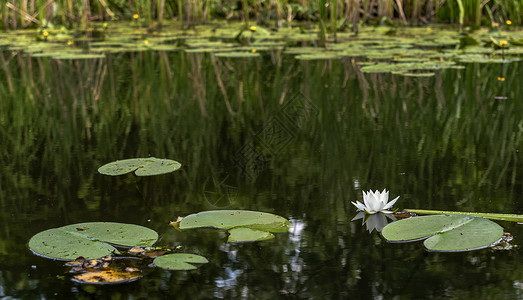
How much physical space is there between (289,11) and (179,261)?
27.2ft

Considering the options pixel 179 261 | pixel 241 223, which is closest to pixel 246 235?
pixel 241 223

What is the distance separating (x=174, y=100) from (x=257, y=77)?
106 cm

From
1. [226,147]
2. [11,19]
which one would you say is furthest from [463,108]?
[11,19]

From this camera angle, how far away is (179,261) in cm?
150

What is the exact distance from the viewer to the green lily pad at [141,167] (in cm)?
227

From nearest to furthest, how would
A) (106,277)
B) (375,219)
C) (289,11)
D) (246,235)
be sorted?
1. (106,277)
2. (246,235)
3. (375,219)
4. (289,11)

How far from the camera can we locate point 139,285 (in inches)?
54.9

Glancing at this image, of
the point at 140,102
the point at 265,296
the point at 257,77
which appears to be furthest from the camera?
the point at 257,77

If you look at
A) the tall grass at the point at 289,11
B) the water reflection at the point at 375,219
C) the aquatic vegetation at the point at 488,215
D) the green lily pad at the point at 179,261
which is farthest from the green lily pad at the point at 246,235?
the tall grass at the point at 289,11

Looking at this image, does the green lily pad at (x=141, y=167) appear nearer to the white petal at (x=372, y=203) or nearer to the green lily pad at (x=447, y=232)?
the white petal at (x=372, y=203)

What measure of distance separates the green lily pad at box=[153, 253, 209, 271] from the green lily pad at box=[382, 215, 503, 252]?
495 mm

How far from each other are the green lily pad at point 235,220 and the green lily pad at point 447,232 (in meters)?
0.29

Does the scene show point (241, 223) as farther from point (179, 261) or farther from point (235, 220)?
point (179, 261)

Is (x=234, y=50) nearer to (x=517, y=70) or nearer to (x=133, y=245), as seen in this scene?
(x=517, y=70)
